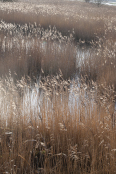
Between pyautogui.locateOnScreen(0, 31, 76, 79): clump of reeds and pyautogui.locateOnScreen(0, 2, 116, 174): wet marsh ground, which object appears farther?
pyautogui.locateOnScreen(0, 31, 76, 79): clump of reeds

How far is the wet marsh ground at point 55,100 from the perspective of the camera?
1926 millimetres

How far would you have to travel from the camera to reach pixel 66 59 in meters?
5.18

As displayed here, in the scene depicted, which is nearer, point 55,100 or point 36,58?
point 55,100

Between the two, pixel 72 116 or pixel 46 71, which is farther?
pixel 46 71

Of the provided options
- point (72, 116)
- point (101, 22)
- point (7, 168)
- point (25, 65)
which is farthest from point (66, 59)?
point (101, 22)

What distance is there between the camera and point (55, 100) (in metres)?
2.73

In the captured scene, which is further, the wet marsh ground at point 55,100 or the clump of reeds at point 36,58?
the clump of reeds at point 36,58

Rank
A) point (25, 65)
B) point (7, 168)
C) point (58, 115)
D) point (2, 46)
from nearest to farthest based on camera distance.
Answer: point (7, 168), point (58, 115), point (25, 65), point (2, 46)

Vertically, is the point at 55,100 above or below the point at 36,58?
below

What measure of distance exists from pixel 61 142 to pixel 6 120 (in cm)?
69

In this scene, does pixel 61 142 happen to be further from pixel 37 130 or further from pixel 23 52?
pixel 23 52

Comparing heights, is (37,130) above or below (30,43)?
below

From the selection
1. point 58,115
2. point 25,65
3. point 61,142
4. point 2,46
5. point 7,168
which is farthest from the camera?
point 2,46

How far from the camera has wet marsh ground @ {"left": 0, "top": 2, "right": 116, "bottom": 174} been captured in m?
1.93
